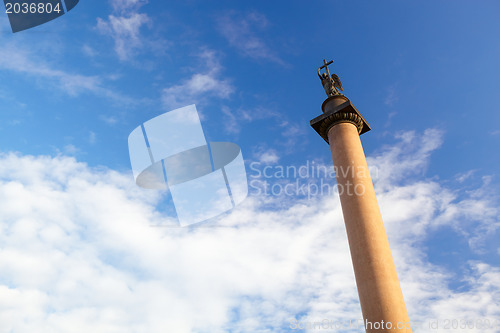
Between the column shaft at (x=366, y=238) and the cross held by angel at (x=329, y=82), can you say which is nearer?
the column shaft at (x=366, y=238)

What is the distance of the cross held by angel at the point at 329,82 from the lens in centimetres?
2349

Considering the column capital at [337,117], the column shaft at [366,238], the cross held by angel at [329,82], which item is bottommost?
the column shaft at [366,238]

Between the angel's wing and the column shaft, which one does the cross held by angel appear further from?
the column shaft

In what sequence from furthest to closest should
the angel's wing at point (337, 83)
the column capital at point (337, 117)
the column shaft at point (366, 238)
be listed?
the angel's wing at point (337, 83) → the column capital at point (337, 117) → the column shaft at point (366, 238)

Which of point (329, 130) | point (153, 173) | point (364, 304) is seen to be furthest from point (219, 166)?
point (364, 304)

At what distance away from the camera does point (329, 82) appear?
2397 centimetres

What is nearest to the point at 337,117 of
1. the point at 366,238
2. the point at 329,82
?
the point at 329,82

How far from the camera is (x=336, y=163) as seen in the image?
20.0 m

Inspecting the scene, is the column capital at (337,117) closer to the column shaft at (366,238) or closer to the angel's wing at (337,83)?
the column shaft at (366,238)

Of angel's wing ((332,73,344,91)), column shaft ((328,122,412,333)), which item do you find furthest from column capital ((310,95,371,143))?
angel's wing ((332,73,344,91))

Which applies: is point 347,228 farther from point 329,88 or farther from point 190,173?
point 190,173

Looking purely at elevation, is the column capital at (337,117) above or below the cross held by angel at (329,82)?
below

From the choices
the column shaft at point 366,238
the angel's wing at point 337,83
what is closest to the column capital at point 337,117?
the column shaft at point 366,238

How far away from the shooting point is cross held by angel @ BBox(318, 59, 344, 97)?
2349 cm
